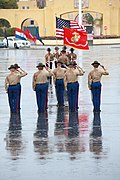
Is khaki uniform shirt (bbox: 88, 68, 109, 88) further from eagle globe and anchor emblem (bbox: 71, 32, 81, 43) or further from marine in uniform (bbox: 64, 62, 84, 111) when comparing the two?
eagle globe and anchor emblem (bbox: 71, 32, 81, 43)

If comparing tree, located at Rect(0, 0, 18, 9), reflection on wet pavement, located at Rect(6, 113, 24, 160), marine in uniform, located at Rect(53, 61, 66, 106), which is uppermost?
tree, located at Rect(0, 0, 18, 9)

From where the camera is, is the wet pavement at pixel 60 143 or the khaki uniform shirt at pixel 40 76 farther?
the khaki uniform shirt at pixel 40 76

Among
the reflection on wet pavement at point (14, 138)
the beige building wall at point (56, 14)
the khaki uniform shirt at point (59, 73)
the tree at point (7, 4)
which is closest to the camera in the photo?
the reflection on wet pavement at point (14, 138)

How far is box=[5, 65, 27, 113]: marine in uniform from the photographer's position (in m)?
19.4

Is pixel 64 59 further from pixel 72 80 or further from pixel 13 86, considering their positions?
pixel 13 86

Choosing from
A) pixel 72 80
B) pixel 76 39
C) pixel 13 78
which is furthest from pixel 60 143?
pixel 76 39

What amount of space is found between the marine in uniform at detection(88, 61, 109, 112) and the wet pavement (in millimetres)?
335

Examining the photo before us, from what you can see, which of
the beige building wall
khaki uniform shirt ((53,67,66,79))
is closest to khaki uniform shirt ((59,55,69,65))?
khaki uniform shirt ((53,67,66,79))

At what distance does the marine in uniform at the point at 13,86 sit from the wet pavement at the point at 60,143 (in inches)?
11.6

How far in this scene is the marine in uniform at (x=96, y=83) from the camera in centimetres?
1962

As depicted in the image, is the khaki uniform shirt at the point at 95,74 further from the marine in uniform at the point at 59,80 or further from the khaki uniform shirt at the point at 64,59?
the khaki uniform shirt at the point at 64,59

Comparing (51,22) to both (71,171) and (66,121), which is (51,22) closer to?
(66,121)

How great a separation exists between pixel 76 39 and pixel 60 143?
14394mm

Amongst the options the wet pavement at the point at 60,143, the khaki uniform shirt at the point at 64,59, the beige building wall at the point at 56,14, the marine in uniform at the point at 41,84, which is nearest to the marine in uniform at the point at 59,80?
the wet pavement at the point at 60,143
